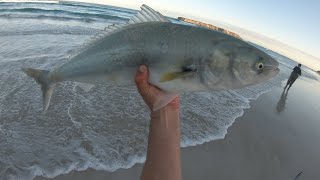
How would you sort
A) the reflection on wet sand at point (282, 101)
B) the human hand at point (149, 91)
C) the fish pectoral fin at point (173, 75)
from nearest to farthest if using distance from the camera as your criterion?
1. the fish pectoral fin at point (173, 75)
2. the human hand at point (149, 91)
3. the reflection on wet sand at point (282, 101)

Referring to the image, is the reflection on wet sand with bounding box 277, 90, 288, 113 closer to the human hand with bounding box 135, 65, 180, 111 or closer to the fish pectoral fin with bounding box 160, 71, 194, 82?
the human hand with bounding box 135, 65, 180, 111

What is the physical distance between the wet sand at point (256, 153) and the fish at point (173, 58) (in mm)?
3703

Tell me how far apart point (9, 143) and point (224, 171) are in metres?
3.92

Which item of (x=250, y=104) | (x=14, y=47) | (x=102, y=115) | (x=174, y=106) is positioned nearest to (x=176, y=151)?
(x=174, y=106)

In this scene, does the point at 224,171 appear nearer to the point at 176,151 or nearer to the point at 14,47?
the point at 176,151

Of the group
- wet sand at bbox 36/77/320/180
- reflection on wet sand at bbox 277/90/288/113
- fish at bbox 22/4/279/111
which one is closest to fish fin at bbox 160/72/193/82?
fish at bbox 22/4/279/111

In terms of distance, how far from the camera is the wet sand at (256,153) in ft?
21.2

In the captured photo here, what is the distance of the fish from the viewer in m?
2.15

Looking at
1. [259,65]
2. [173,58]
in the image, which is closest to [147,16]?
[173,58]

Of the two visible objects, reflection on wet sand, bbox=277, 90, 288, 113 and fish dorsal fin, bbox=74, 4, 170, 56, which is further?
reflection on wet sand, bbox=277, 90, 288, 113

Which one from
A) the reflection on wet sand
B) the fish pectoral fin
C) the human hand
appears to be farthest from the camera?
the reflection on wet sand

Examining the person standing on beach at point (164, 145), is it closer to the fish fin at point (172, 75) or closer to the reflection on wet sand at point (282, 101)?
the fish fin at point (172, 75)

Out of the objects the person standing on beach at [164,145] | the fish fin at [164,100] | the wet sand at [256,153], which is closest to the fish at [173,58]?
the fish fin at [164,100]

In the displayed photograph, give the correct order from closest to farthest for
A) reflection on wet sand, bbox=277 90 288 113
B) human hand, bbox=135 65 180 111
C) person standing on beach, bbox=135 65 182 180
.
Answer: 1. human hand, bbox=135 65 180 111
2. person standing on beach, bbox=135 65 182 180
3. reflection on wet sand, bbox=277 90 288 113
